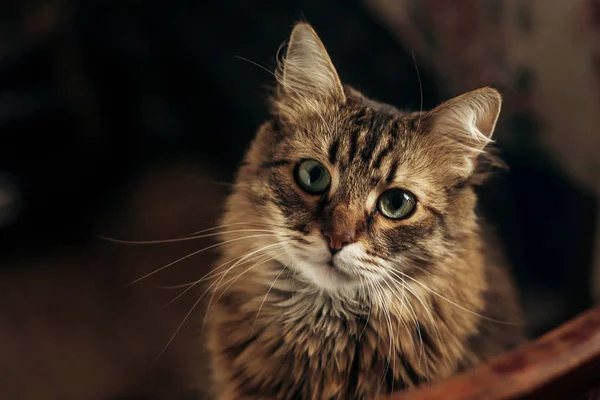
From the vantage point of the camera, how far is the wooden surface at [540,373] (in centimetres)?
51

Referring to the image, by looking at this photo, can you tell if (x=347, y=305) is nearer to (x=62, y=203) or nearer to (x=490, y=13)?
(x=490, y=13)

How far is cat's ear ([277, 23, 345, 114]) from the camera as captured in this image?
30.4 inches

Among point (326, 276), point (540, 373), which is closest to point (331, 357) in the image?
point (326, 276)

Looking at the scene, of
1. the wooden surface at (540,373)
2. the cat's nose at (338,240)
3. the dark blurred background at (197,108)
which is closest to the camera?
the wooden surface at (540,373)

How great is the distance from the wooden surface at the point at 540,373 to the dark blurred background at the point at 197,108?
1.74 ft

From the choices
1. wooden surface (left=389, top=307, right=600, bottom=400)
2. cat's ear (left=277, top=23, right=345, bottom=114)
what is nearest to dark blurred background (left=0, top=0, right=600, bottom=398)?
cat's ear (left=277, top=23, right=345, bottom=114)

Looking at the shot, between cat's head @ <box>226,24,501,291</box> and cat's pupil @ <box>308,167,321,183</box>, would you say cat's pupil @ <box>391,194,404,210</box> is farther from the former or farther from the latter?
cat's pupil @ <box>308,167,321,183</box>

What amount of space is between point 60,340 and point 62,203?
48 centimetres

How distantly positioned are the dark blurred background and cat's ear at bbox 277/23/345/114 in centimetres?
28

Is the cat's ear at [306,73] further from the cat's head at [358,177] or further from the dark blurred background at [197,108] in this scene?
the dark blurred background at [197,108]

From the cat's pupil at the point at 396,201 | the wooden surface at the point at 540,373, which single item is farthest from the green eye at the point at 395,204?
the wooden surface at the point at 540,373

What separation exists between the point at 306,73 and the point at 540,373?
1.67ft

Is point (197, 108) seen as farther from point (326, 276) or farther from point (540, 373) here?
point (540, 373)

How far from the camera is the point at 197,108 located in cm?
182
